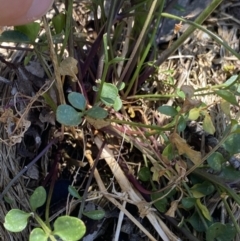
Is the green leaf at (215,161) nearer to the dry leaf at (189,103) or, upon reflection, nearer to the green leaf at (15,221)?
the dry leaf at (189,103)

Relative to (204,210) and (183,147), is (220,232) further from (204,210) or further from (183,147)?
(183,147)

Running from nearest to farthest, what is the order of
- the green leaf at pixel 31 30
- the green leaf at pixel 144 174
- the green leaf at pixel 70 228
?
the green leaf at pixel 70 228
the green leaf at pixel 31 30
the green leaf at pixel 144 174

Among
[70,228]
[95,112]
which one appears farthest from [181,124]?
[70,228]

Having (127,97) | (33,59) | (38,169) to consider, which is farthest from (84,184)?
(33,59)

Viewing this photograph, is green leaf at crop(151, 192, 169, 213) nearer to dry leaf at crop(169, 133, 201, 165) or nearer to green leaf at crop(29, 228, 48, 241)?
dry leaf at crop(169, 133, 201, 165)

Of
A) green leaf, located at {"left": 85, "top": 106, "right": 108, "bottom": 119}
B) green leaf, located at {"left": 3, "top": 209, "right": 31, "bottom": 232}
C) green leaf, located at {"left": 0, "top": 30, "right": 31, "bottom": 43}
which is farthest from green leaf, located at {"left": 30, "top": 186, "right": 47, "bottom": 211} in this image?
green leaf, located at {"left": 0, "top": 30, "right": 31, "bottom": 43}

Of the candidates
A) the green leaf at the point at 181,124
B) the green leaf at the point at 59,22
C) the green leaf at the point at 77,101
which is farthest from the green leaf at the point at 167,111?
the green leaf at the point at 59,22

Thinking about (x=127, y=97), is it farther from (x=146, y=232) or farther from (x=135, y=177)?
(x=146, y=232)
